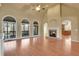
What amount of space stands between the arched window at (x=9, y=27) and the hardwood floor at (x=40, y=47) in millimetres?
214

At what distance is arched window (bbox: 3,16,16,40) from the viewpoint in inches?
157

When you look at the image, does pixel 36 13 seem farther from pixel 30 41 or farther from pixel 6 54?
pixel 6 54

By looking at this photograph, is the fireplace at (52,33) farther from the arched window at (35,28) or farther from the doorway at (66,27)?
the arched window at (35,28)

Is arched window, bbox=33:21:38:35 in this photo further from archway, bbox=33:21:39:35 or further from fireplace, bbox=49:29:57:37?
fireplace, bbox=49:29:57:37

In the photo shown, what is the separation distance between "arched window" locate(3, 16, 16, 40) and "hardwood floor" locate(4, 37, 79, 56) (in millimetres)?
214

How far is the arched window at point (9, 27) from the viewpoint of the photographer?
13.1ft

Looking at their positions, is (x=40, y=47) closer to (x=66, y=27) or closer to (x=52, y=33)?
(x=52, y=33)

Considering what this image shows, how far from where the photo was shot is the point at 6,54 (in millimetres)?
4027

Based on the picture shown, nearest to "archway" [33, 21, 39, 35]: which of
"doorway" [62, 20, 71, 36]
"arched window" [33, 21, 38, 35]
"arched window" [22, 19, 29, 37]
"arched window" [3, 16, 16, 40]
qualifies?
"arched window" [33, 21, 38, 35]

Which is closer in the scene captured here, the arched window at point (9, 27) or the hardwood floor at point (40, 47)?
the arched window at point (9, 27)

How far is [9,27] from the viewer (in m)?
4.06

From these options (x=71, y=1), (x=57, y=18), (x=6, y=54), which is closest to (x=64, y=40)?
(x=57, y=18)

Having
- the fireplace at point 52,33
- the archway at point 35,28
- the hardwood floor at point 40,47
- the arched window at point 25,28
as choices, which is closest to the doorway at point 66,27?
the hardwood floor at point 40,47

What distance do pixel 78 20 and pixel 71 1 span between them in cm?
190
